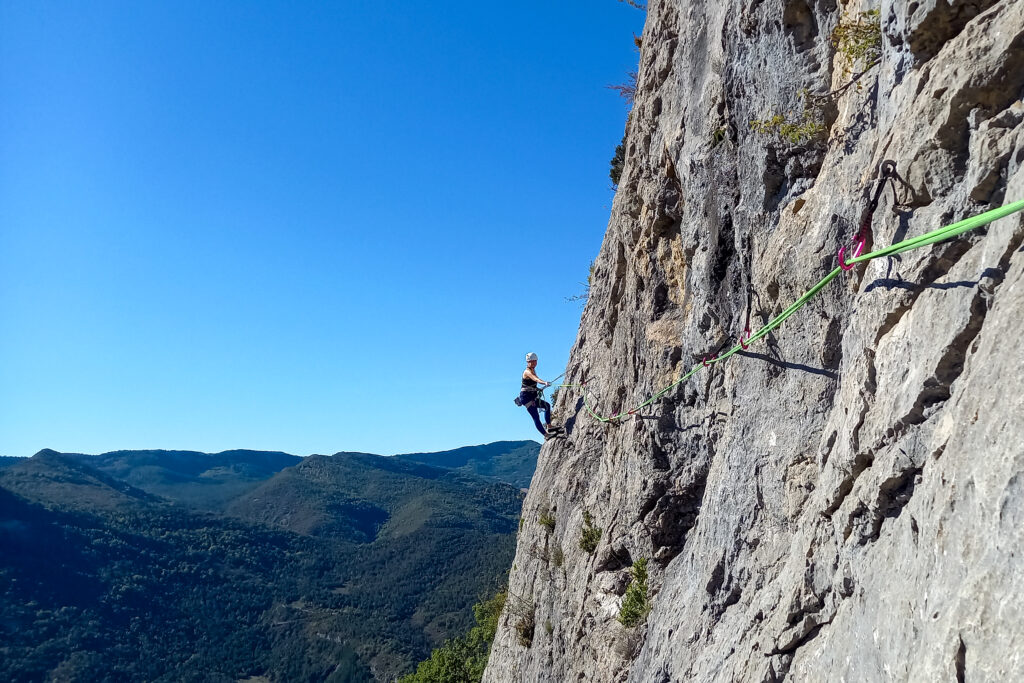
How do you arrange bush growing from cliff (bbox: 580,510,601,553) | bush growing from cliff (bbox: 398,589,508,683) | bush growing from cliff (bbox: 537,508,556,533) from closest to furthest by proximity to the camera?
bush growing from cliff (bbox: 580,510,601,553)
bush growing from cliff (bbox: 537,508,556,533)
bush growing from cliff (bbox: 398,589,508,683)

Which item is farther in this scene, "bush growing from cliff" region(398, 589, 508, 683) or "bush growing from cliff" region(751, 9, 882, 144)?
"bush growing from cliff" region(398, 589, 508, 683)

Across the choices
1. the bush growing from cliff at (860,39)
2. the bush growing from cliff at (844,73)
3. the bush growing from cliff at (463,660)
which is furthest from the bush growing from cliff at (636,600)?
the bush growing from cliff at (463,660)

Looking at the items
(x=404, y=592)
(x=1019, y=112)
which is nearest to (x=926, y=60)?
(x=1019, y=112)

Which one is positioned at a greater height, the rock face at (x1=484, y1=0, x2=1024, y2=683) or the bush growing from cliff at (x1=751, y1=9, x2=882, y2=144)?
the bush growing from cliff at (x1=751, y1=9, x2=882, y2=144)

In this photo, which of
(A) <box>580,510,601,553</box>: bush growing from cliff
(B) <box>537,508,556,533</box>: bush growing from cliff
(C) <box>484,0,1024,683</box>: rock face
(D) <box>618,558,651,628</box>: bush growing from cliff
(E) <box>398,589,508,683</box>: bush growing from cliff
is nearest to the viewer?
(C) <box>484,0,1024,683</box>: rock face

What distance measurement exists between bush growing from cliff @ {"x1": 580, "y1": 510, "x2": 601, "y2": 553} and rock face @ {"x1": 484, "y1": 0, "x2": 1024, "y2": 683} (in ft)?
0.49

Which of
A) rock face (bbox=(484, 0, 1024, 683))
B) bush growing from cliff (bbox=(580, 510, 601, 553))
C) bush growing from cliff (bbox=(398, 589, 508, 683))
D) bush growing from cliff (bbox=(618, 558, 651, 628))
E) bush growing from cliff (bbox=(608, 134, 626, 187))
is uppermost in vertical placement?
bush growing from cliff (bbox=(608, 134, 626, 187))

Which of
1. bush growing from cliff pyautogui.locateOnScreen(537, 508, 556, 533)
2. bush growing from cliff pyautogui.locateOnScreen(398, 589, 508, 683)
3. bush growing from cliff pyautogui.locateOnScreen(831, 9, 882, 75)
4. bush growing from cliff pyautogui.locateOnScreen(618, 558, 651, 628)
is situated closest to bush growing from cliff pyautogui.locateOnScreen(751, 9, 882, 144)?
bush growing from cliff pyautogui.locateOnScreen(831, 9, 882, 75)

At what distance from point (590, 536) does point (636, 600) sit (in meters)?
2.16

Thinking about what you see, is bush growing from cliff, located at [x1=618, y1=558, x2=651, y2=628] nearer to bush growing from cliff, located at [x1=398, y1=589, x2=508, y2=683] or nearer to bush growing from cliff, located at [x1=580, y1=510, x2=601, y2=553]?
bush growing from cliff, located at [x1=580, y1=510, x2=601, y2=553]

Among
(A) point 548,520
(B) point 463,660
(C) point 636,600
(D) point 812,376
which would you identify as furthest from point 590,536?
(B) point 463,660

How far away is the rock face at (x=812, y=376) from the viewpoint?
12.7 ft

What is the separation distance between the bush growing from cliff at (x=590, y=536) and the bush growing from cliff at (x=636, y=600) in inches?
66.4

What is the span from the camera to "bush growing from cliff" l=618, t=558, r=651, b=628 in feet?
30.8
